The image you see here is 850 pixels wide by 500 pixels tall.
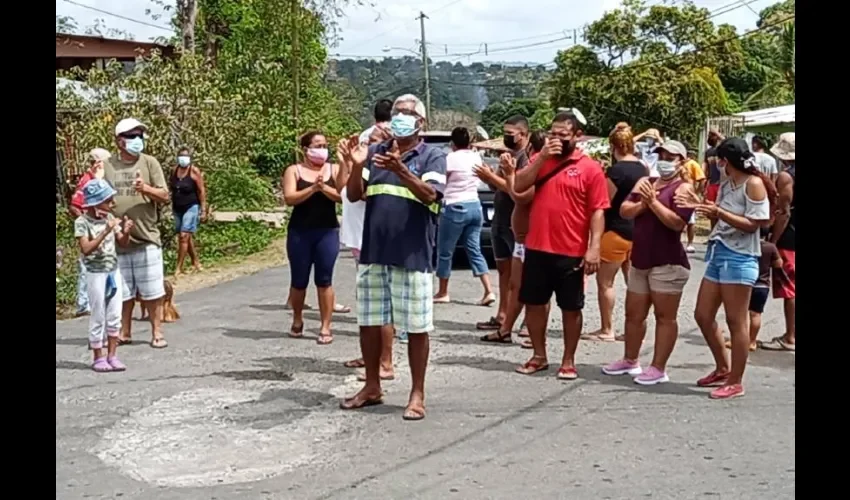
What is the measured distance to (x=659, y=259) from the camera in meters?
6.68

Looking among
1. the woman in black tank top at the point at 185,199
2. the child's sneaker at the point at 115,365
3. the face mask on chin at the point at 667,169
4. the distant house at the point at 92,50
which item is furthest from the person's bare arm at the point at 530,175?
the distant house at the point at 92,50

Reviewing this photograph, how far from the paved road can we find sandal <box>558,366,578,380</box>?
97 mm

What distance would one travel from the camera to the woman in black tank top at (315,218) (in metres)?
8.02

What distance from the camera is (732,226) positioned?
635 centimetres

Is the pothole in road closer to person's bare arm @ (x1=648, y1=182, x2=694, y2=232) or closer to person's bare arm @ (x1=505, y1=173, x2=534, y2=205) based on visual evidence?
person's bare arm @ (x1=505, y1=173, x2=534, y2=205)

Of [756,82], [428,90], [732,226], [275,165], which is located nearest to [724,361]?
[732,226]

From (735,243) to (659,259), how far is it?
0.51 meters

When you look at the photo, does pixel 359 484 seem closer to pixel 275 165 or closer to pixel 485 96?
pixel 275 165

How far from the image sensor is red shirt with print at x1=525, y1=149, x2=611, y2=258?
6875mm

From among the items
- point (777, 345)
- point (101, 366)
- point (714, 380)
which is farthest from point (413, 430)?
point (777, 345)

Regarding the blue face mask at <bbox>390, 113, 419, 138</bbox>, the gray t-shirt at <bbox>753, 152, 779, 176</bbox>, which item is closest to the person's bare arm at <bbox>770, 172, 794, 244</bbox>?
the gray t-shirt at <bbox>753, 152, 779, 176</bbox>

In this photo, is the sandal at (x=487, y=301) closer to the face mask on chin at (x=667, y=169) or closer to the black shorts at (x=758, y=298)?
the black shorts at (x=758, y=298)

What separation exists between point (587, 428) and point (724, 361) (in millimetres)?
1424

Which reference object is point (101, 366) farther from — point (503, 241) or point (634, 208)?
point (634, 208)
